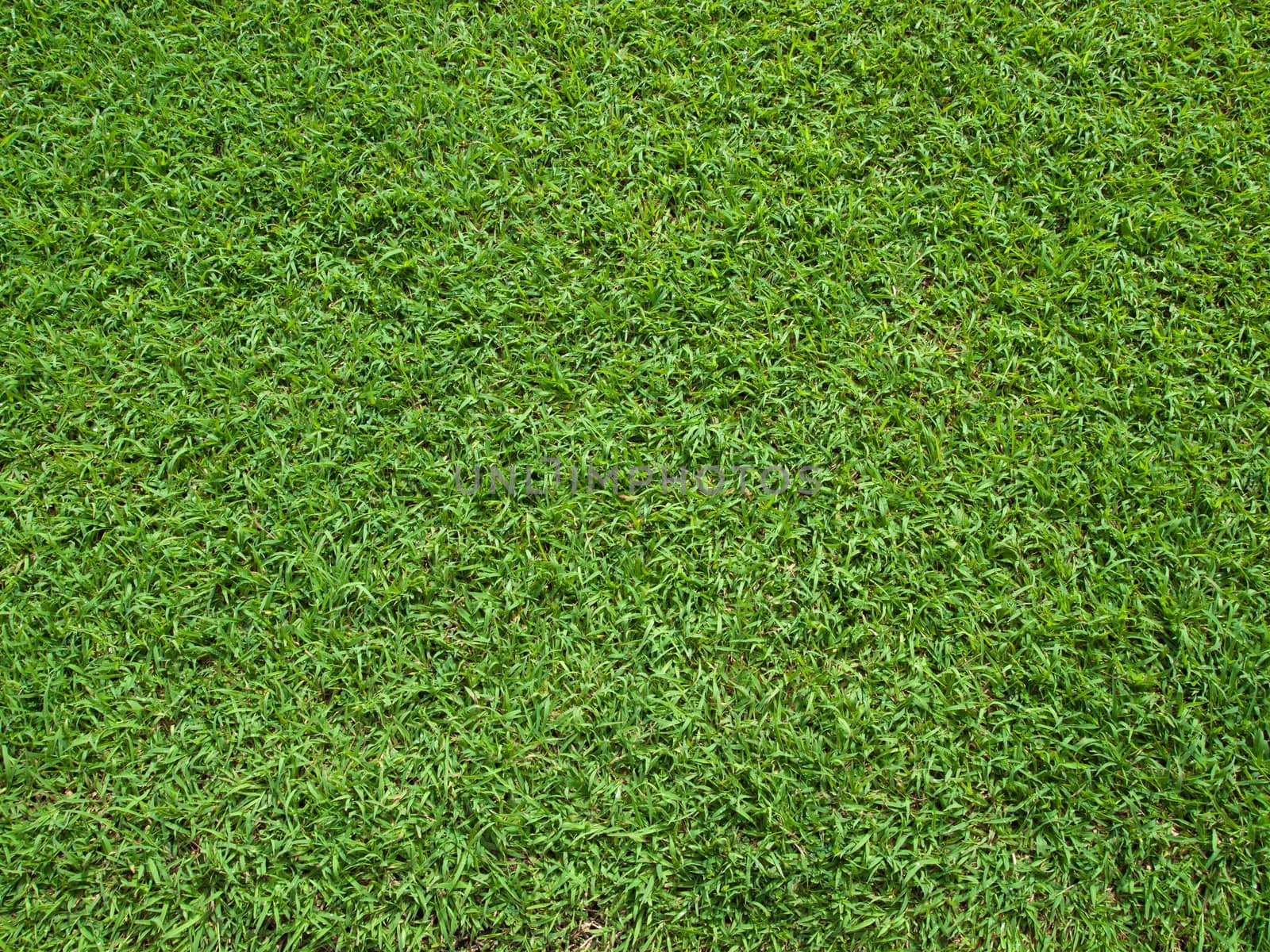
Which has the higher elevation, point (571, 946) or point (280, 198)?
point (280, 198)

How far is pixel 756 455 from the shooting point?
9.31 feet

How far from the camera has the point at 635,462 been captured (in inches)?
112

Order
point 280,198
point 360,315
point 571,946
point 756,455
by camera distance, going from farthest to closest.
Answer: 1. point 280,198
2. point 360,315
3. point 756,455
4. point 571,946

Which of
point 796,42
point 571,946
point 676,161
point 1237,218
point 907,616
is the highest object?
point 796,42

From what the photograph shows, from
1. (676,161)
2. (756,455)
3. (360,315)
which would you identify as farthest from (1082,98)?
(360,315)

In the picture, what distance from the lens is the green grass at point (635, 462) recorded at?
2.40 meters

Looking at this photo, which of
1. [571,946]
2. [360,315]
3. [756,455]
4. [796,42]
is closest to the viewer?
[571,946]

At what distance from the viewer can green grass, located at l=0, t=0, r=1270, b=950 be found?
2404 mm

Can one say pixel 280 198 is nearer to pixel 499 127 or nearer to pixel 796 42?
pixel 499 127

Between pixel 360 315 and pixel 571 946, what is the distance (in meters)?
1.88

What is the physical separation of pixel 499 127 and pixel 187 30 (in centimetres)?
123

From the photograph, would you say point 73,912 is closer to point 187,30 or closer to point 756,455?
point 756,455

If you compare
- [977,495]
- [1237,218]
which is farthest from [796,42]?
[977,495]

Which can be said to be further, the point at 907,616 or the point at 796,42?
the point at 796,42
